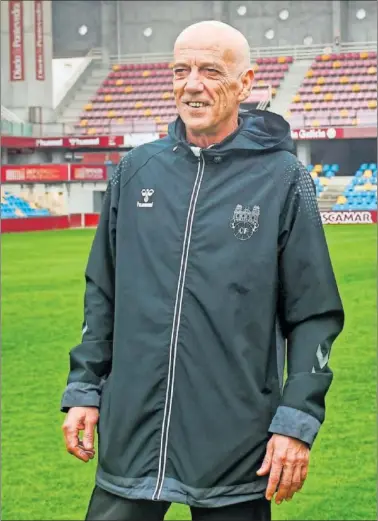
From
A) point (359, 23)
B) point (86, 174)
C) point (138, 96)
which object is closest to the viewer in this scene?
point (86, 174)

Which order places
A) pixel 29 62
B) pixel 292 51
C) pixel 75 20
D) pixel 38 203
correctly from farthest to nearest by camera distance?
1. pixel 75 20
2. pixel 292 51
3. pixel 29 62
4. pixel 38 203

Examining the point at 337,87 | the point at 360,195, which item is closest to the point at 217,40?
the point at 360,195

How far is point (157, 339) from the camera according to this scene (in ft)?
7.86

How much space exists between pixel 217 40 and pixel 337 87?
3588cm

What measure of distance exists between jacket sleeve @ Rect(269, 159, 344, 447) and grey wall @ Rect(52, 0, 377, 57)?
117 ft

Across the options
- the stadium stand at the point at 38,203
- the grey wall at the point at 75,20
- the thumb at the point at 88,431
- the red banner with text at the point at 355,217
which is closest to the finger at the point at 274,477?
the thumb at the point at 88,431

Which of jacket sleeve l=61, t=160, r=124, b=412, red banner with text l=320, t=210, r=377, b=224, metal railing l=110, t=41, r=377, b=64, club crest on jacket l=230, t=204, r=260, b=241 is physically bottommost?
jacket sleeve l=61, t=160, r=124, b=412

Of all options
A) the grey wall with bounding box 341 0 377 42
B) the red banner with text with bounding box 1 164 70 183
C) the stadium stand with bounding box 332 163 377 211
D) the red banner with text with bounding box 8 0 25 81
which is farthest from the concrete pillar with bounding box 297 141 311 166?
the red banner with text with bounding box 8 0 25 81

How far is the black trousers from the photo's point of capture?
2365 millimetres

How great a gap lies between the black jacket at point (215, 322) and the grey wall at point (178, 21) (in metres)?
35.5

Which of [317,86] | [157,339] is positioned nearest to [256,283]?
[157,339]

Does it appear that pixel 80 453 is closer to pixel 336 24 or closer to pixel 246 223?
pixel 246 223

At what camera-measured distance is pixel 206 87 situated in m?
2.44

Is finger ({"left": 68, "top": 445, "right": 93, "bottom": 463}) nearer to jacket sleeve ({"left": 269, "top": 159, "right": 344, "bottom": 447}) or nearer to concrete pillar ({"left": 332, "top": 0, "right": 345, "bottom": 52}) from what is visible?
jacket sleeve ({"left": 269, "top": 159, "right": 344, "bottom": 447})
